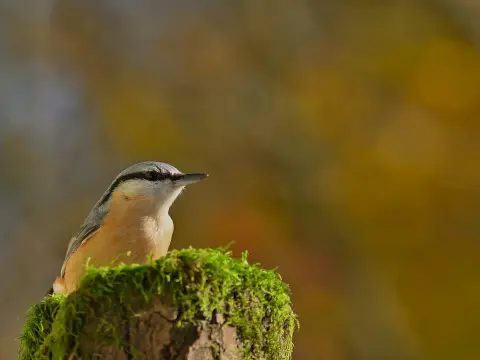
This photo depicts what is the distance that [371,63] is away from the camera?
6.23m

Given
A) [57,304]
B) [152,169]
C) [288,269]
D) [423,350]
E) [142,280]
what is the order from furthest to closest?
1. [288,269]
2. [423,350]
3. [152,169]
4. [57,304]
5. [142,280]

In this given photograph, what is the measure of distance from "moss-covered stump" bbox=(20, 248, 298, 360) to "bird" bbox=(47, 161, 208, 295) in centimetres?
92

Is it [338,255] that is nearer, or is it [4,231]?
[338,255]

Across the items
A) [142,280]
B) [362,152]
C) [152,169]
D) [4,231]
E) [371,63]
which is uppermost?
[371,63]

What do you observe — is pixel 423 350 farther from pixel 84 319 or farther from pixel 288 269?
pixel 84 319

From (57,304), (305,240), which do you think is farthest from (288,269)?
(57,304)

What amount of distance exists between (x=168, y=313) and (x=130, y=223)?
4.08ft

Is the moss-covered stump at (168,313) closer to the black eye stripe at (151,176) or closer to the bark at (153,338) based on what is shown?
the bark at (153,338)

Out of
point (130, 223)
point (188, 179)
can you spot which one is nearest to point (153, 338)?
point (130, 223)

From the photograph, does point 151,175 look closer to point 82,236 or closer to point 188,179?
point 188,179

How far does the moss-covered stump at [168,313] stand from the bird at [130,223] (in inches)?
36.4

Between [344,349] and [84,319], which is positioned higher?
[84,319]

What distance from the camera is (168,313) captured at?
1.85m

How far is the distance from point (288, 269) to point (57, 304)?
3.71 meters
